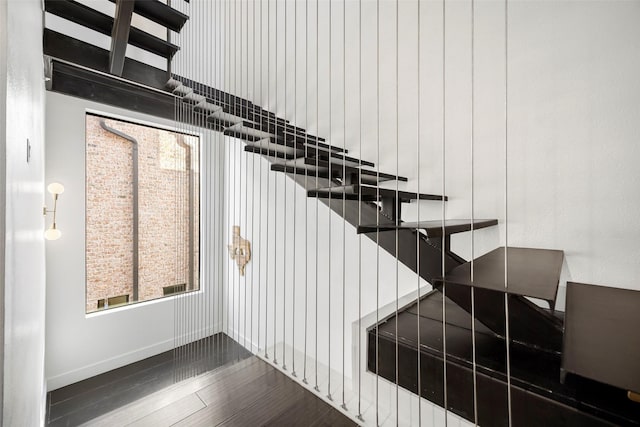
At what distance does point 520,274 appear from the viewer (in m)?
1.09

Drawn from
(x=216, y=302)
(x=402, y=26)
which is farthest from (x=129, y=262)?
(x=402, y=26)

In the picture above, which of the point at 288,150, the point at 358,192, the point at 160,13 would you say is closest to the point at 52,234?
the point at 160,13

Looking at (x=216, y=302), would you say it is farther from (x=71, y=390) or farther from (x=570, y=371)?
(x=570, y=371)

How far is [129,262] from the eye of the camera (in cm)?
331

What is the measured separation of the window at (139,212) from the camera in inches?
120

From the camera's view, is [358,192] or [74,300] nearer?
[358,192]

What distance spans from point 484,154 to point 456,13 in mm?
1041

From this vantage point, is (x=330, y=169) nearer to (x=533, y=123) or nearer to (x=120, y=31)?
(x=533, y=123)

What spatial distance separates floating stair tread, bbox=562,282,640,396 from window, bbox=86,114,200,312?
3881 millimetres

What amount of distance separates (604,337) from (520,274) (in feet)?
0.97

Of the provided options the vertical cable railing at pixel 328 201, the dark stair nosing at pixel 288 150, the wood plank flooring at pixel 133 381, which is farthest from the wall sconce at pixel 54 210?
the dark stair nosing at pixel 288 150

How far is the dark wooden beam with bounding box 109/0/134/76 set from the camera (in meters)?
1.53

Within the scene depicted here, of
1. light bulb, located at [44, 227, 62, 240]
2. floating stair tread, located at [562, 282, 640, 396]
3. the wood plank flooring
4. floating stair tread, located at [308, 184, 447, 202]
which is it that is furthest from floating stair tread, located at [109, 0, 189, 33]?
the wood plank flooring

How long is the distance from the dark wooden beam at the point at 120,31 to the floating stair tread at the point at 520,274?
2163 mm
